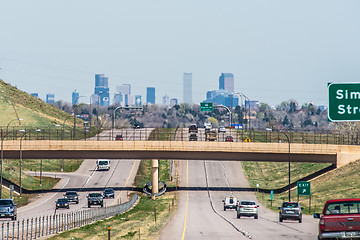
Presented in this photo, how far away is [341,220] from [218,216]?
36695 mm

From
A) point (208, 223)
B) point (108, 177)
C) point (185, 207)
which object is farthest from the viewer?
point (108, 177)

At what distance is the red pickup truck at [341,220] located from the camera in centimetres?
2831

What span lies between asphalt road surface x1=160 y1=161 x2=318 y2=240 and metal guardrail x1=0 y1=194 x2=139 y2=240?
696cm

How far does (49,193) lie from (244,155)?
1176 inches

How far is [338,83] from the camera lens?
30.3 metres

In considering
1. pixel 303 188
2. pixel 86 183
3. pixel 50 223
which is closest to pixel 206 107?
pixel 86 183

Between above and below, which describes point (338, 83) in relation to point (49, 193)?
above

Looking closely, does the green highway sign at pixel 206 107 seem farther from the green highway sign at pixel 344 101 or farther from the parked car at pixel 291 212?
the green highway sign at pixel 344 101

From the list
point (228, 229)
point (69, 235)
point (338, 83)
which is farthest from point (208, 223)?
point (338, 83)

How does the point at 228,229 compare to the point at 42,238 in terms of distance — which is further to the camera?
the point at 228,229

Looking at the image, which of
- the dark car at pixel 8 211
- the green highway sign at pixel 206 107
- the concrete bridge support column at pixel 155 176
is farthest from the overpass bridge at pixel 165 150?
the green highway sign at pixel 206 107

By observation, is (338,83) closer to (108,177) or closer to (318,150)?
(318,150)

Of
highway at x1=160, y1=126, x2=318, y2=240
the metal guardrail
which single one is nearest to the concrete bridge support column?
highway at x1=160, y1=126, x2=318, y2=240

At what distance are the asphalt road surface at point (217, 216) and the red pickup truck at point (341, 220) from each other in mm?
10797
